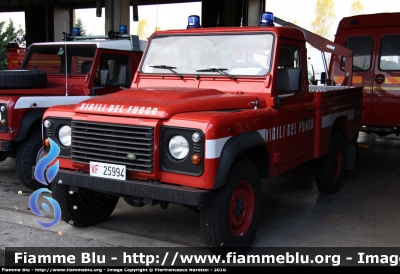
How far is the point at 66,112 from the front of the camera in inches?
162

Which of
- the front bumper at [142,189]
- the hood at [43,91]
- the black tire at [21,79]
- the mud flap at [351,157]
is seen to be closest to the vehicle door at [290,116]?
the front bumper at [142,189]

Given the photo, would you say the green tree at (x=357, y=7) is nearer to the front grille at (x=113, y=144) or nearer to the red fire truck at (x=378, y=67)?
the red fire truck at (x=378, y=67)

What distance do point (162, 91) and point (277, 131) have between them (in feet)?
3.75

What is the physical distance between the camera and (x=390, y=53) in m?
8.47

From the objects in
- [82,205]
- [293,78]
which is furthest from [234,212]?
[82,205]

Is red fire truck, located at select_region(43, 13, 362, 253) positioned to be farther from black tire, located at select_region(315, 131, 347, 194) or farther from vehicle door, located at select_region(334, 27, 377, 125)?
vehicle door, located at select_region(334, 27, 377, 125)

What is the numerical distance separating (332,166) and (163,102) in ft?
10.2

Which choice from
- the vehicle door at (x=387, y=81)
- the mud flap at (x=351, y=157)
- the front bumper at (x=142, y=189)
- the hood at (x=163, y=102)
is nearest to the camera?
the front bumper at (x=142, y=189)

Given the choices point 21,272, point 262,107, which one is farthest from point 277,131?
point 21,272

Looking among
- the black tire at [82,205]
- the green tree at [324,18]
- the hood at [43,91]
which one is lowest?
the black tire at [82,205]

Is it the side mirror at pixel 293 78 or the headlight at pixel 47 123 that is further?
the side mirror at pixel 293 78

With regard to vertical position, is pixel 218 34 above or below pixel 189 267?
above

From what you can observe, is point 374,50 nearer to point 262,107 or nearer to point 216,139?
point 262,107

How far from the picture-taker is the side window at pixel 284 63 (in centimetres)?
459
